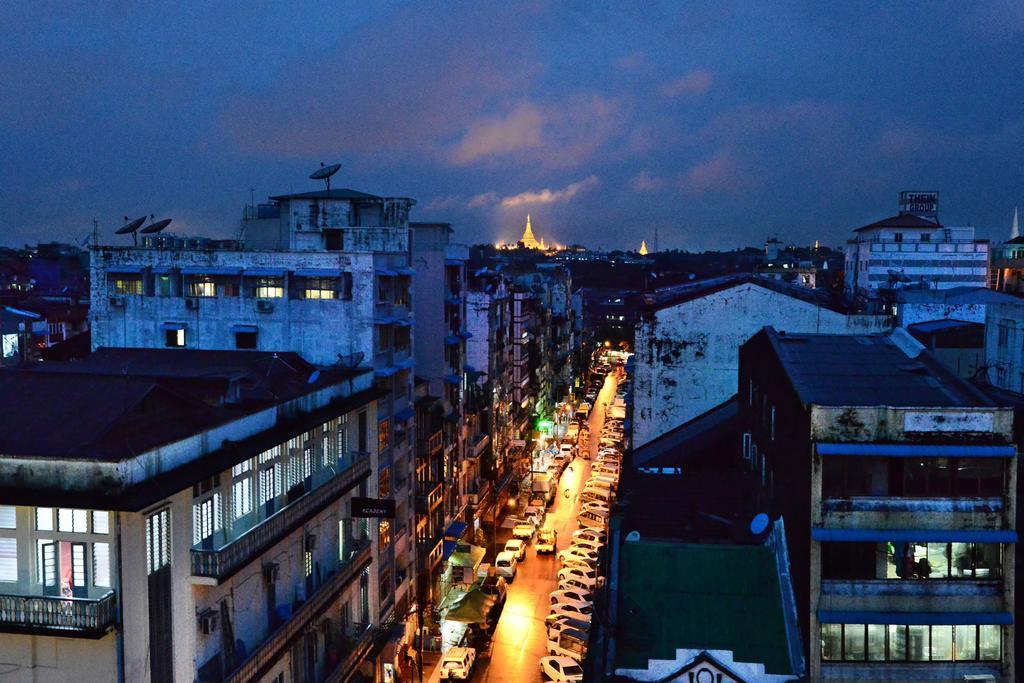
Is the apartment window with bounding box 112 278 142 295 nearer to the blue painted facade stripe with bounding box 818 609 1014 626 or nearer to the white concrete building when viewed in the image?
the white concrete building

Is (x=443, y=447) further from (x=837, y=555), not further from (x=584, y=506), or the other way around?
(x=837, y=555)

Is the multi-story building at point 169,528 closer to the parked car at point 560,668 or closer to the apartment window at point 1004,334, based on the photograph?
the parked car at point 560,668

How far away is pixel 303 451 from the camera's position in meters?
25.2

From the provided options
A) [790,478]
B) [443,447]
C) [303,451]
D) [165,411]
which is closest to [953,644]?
[790,478]

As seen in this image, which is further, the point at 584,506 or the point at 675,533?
the point at 584,506

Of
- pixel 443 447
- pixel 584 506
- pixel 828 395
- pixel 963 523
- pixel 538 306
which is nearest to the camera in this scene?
pixel 963 523

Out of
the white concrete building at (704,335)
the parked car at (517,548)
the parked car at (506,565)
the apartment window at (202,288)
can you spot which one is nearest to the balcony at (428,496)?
the parked car at (506,565)

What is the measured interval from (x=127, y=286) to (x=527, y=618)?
23329 mm

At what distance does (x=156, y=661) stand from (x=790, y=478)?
15.9 metres

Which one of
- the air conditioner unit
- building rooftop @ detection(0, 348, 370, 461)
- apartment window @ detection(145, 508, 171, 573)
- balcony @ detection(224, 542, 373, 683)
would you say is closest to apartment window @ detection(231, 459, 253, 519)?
building rooftop @ detection(0, 348, 370, 461)

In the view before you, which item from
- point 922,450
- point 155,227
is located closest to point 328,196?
point 155,227

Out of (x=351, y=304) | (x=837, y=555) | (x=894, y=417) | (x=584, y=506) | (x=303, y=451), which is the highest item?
(x=351, y=304)

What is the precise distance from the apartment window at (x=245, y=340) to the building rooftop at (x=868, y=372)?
18518 millimetres

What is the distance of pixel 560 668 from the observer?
34.9 metres
